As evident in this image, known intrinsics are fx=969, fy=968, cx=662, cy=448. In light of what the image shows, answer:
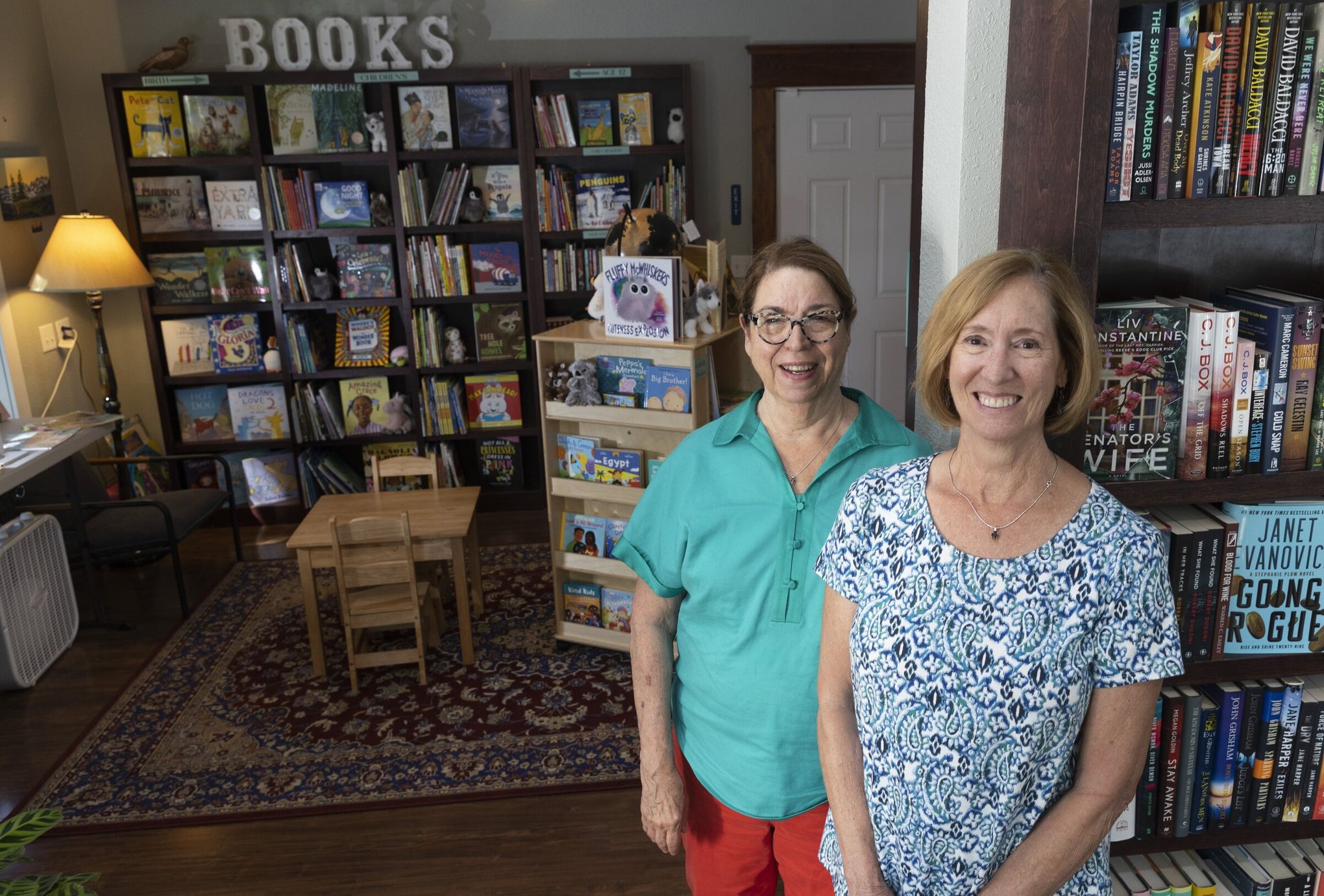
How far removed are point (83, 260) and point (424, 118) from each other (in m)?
1.72

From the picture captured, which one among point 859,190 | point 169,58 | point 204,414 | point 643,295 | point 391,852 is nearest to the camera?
point 391,852

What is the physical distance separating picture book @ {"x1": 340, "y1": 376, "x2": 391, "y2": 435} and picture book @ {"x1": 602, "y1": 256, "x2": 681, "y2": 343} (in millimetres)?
2269

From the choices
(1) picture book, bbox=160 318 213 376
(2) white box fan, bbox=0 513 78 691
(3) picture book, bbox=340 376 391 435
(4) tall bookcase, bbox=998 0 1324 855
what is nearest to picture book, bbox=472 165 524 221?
(3) picture book, bbox=340 376 391 435

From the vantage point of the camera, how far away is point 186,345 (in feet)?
16.7

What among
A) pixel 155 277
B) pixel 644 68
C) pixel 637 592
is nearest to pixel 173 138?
pixel 155 277

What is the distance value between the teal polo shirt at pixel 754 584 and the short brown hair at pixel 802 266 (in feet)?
0.60

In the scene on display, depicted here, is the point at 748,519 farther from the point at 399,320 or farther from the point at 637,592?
the point at 399,320

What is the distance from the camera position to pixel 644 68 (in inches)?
189

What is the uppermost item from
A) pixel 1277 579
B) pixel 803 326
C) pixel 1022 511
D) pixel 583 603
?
pixel 803 326

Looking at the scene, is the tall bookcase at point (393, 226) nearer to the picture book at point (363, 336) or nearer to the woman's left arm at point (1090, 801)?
the picture book at point (363, 336)

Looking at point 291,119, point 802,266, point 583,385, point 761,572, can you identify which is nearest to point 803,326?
point 802,266

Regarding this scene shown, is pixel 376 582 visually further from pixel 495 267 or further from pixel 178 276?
pixel 178 276

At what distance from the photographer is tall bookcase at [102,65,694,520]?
15.6 ft

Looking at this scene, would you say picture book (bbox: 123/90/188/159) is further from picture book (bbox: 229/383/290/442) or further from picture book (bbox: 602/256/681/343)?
picture book (bbox: 602/256/681/343)
